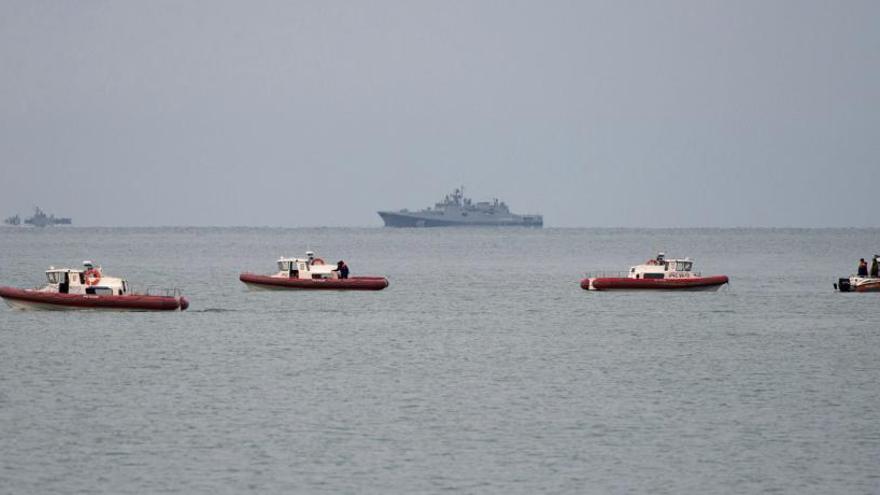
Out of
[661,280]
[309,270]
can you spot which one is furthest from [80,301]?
[661,280]

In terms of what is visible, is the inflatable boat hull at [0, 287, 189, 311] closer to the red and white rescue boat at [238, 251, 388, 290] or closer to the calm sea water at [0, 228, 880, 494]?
the calm sea water at [0, 228, 880, 494]

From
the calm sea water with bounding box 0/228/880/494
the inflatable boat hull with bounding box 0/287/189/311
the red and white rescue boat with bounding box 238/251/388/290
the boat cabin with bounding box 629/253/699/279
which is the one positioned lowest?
the calm sea water with bounding box 0/228/880/494

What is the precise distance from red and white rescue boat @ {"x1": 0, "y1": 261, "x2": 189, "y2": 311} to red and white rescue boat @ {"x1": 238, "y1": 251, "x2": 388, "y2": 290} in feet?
59.8

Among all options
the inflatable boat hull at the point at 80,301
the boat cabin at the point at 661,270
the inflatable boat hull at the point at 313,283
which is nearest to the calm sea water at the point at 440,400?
the inflatable boat hull at the point at 80,301

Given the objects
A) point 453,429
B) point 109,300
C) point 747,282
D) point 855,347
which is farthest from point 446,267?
point 453,429

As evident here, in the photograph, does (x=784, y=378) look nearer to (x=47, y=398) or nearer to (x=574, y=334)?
(x=574, y=334)

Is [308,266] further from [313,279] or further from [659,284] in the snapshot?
[659,284]

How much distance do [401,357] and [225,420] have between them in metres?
17.1

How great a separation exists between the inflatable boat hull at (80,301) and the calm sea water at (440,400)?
750 millimetres

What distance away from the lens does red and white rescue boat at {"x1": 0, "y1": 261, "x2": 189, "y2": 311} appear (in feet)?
227

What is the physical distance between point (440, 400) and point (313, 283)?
46.3 metres

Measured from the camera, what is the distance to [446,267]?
158500 millimetres

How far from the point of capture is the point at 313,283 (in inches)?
3472

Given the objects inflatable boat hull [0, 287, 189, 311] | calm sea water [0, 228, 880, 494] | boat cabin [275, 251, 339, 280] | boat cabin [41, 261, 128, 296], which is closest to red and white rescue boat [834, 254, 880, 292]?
calm sea water [0, 228, 880, 494]
